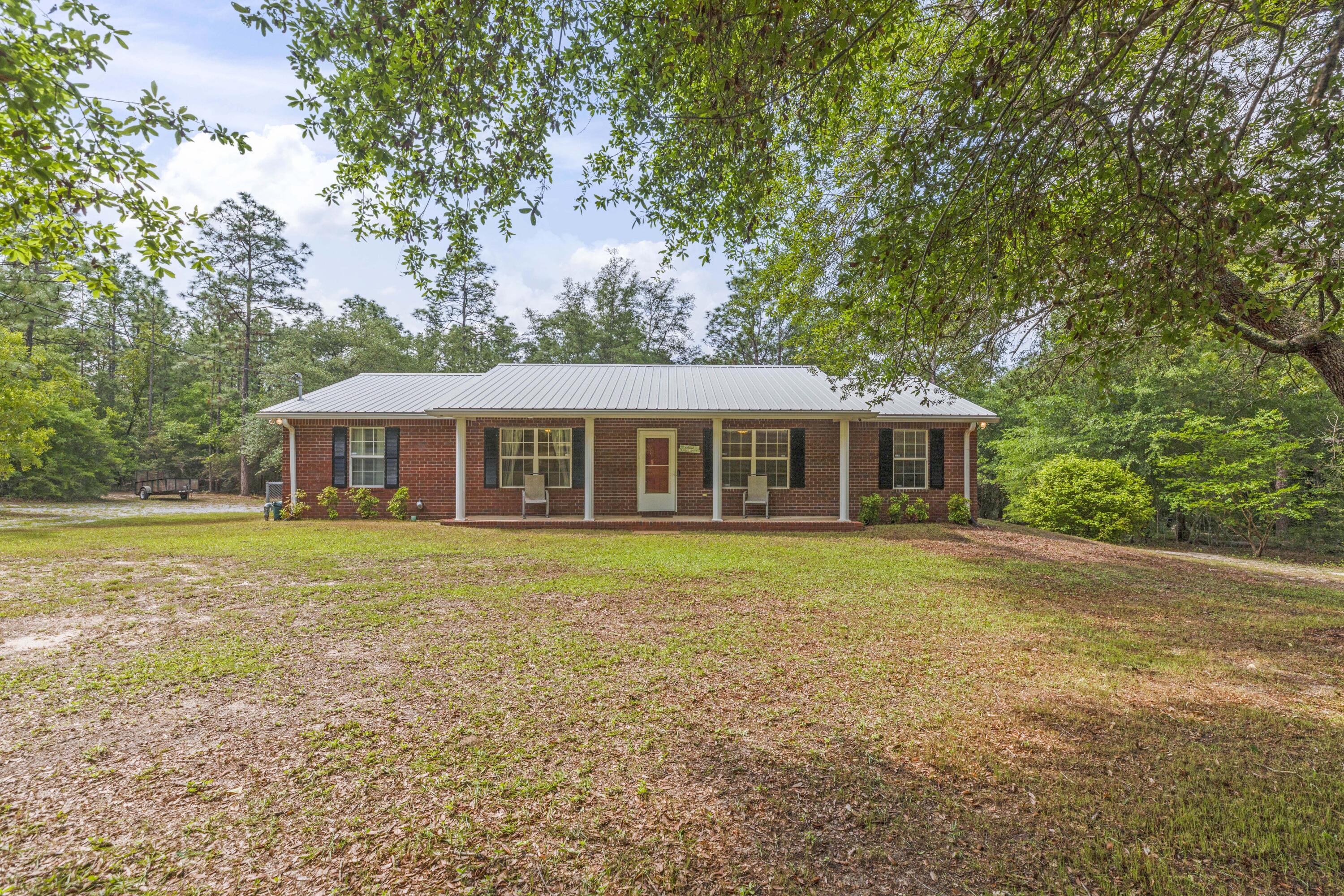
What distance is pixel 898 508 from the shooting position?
12.6m

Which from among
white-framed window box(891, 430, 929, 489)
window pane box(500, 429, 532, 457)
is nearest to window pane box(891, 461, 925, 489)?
white-framed window box(891, 430, 929, 489)

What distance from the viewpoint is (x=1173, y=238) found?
3.33 metres

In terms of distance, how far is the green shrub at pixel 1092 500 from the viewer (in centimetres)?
1218

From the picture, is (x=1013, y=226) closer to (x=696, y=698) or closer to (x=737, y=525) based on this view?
(x=696, y=698)

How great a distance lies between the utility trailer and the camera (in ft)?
72.5

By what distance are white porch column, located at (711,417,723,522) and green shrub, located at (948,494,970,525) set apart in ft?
17.8

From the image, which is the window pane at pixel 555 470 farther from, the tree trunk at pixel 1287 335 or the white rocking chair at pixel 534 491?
the tree trunk at pixel 1287 335

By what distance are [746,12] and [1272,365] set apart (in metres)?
9.23

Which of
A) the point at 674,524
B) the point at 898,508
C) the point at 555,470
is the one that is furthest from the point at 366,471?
the point at 898,508

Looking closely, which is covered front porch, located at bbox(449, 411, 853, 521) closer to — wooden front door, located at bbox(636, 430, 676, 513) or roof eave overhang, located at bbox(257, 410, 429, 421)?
wooden front door, located at bbox(636, 430, 676, 513)

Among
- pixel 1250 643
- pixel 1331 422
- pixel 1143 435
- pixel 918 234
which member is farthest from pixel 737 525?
pixel 1331 422

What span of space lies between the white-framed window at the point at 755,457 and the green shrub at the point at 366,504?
27.6 ft

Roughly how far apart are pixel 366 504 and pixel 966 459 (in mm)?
14379

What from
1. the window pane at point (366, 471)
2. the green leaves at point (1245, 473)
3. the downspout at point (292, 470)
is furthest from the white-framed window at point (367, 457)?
the green leaves at point (1245, 473)
